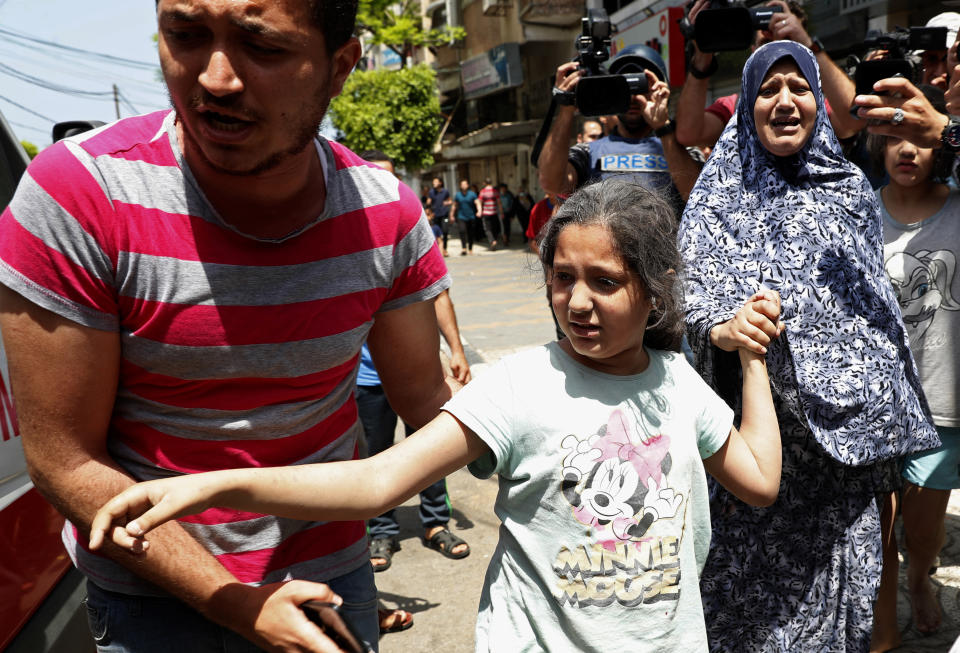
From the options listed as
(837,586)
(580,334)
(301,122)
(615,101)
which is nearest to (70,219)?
(301,122)

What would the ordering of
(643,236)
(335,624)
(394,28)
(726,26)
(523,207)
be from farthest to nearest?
1. (394,28)
2. (523,207)
3. (726,26)
4. (643,236)
5. (335,624)

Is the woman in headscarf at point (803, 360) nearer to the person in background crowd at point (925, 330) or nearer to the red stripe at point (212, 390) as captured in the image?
the person in background crowd at point (925, 330)

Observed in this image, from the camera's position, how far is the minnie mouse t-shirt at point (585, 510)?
168cm

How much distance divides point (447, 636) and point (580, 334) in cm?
213

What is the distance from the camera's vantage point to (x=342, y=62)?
5.29 ft

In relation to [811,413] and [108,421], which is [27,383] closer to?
[108,421]

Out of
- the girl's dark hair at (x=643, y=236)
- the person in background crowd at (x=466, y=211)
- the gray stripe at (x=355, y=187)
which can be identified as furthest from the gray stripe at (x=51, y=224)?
the person in background crowd at (x=466, y=211)

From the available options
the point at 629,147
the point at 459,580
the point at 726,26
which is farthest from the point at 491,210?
the point at 459,580

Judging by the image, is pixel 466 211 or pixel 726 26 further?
pixel 466 211

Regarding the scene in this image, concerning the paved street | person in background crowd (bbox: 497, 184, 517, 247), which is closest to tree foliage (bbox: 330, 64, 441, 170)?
person in background crowd (bbox: 497, 184, 517, 247)

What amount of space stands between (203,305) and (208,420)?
21cm

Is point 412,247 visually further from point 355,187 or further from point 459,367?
point 459,367

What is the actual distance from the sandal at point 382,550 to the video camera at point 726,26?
270 centimetres

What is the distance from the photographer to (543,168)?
4004 millimetres
